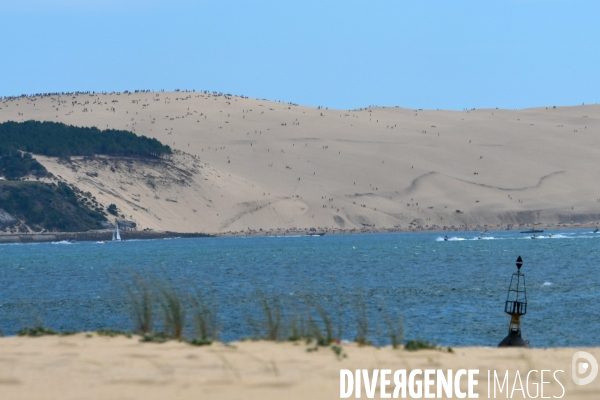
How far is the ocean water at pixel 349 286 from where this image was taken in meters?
22.8

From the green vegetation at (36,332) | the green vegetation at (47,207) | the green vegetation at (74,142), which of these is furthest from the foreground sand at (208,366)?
the green vegetation at (74,142)

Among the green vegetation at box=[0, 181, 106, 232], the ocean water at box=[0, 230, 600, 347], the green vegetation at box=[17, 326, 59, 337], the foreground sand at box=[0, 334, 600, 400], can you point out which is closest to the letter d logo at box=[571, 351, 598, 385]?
the foreground sand at box=[0, 334, 600, 400]

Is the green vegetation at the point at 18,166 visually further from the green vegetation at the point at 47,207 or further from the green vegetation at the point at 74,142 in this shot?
the green vegetation at the point at 47,207

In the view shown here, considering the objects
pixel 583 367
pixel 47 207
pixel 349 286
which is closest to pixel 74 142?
pixel 47 207

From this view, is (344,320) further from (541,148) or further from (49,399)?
(541,148)

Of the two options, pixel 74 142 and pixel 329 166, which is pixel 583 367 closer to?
pixel 74 142

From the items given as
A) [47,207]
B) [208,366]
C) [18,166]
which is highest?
[18,166]

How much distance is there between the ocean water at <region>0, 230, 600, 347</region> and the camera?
22766 mm

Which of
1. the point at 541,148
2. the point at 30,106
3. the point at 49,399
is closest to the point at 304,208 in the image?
the point at 541,148

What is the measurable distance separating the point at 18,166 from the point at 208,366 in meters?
86.4

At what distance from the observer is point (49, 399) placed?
9.45 meters

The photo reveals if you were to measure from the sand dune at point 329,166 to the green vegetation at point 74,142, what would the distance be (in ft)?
7.64

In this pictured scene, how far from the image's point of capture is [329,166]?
112062mm

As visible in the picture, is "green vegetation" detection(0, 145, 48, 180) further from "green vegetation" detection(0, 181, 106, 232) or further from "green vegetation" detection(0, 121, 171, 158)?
"green vegetation" detection(0, 181, 106, 232)
